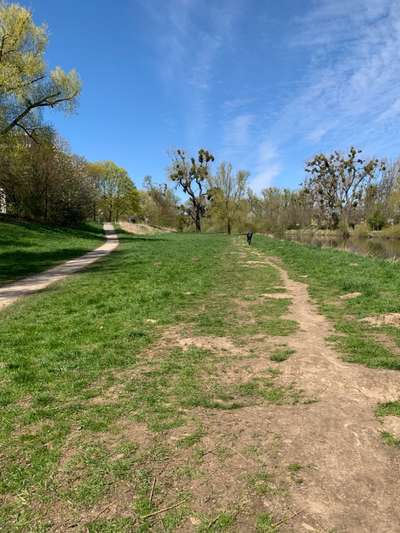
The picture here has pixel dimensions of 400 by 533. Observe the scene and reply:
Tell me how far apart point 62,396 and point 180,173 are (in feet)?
201

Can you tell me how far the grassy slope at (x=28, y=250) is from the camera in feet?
48.8

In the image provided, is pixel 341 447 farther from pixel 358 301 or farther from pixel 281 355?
pixel 358 301

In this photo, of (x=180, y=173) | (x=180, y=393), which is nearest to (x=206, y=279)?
(x=180, y=393)

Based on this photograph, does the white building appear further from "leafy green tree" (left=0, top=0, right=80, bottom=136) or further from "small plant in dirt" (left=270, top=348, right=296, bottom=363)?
"small plant in dirt" (left=270, top=348, right=296, bottom=363)

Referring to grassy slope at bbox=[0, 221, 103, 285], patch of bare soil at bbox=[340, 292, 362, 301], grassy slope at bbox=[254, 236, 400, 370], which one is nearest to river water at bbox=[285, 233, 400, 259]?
grassy slope at bbox=[254, 236, 400, 370]

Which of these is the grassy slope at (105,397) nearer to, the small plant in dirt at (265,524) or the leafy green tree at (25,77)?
the small plant in dirt at (265,524)

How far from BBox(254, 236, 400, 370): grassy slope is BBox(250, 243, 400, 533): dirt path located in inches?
19.6

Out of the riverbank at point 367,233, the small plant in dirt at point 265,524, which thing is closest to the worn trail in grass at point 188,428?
the small plant in dirt at point 265,524

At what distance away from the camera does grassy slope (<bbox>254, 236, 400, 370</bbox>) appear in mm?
5637

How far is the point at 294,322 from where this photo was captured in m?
7.38

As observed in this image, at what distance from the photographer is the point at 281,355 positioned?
A: 5.54 meters

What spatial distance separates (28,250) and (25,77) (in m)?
12.4

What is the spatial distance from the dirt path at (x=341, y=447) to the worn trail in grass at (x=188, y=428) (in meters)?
0.01

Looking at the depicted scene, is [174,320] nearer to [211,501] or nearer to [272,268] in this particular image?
[211,501]
